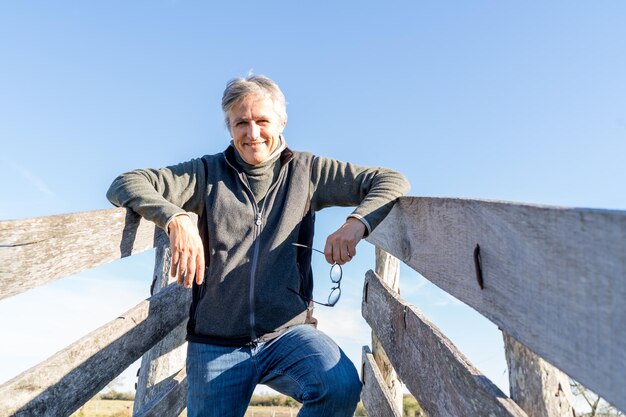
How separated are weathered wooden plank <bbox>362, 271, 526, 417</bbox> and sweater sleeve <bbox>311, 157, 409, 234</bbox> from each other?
55 centimetres

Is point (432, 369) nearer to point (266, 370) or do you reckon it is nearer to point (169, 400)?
point (266, 370)

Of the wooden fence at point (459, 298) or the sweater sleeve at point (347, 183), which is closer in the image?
the wooden fence at point (459, 298)

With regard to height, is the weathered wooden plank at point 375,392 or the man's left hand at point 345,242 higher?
the man's left hand at point 345,242

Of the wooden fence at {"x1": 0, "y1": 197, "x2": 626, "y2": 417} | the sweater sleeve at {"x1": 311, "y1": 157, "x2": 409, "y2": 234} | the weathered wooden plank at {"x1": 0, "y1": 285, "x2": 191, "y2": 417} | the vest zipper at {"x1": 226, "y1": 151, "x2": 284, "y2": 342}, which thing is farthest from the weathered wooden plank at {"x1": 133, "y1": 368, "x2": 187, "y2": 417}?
the sweater sleeve at {"x1": 311, "y1": 157, "x2": 409, "y2": 234}

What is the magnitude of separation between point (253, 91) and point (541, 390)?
1973 millimetres

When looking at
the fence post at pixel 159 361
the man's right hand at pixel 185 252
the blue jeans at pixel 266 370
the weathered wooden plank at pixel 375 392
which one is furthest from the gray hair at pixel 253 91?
the weathered wooden plank at pixel 375 392

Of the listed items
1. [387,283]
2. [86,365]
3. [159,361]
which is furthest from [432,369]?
[159,361]

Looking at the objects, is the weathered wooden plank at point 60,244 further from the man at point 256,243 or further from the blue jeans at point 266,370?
the blue jeans at point 266,370

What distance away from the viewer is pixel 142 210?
2.68 metres

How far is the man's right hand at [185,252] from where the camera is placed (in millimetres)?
2506

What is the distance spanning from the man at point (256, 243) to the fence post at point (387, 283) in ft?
4.23

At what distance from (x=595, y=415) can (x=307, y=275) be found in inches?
155

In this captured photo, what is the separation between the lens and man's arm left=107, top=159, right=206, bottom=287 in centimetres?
252

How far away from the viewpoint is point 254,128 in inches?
115
